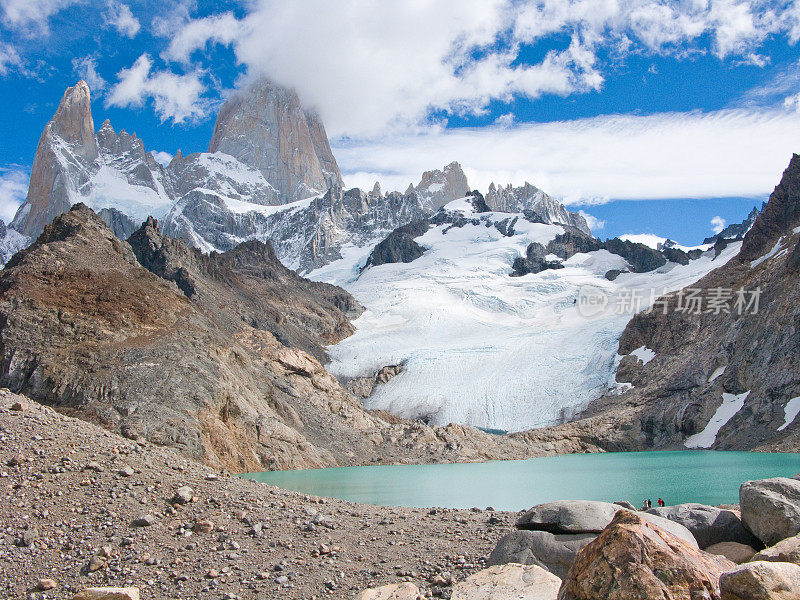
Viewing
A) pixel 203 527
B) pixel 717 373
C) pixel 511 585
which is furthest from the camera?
pixel 717 373

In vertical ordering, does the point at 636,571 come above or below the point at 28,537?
above

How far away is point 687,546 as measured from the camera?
6.98 m

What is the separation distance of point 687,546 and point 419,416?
296 feet

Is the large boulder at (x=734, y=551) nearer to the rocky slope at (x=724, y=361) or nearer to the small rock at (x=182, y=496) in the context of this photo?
the small rock at (x=182, y=496)

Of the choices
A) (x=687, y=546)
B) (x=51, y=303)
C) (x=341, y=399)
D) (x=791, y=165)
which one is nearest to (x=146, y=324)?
(x=51, y=303)

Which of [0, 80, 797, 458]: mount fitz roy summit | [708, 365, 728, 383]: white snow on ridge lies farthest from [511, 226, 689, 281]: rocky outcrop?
[708, 365, 728, 383]: white snow on ridge

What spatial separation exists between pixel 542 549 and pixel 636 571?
14.6ft

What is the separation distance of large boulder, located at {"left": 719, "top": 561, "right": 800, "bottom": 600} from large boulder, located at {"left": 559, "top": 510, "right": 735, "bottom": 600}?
0.18 metres

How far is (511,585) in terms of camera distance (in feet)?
28.3

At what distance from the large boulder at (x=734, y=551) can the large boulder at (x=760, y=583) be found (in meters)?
4.91

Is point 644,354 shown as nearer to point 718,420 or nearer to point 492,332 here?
point 718,420

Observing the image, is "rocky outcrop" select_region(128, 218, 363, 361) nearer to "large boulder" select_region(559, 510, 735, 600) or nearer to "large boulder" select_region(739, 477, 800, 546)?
"large boulder" select_region(739, 477, 800, 546)

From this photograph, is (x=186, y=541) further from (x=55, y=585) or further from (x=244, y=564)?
(x=55, y=585)

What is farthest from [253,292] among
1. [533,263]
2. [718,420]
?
[533,263]
